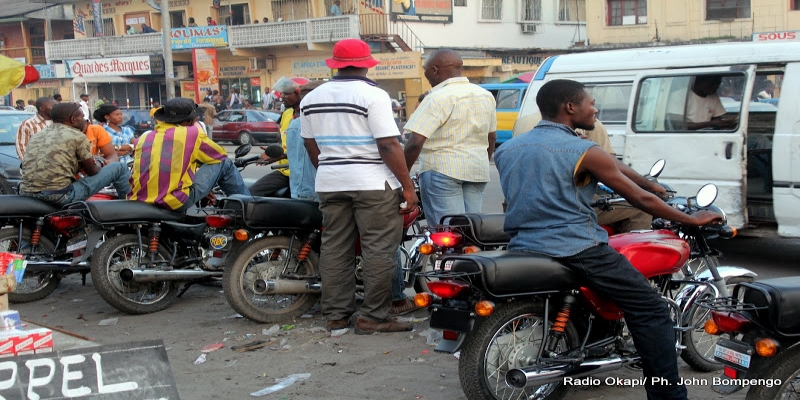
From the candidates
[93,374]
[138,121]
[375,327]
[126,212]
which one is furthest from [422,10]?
[93,374]

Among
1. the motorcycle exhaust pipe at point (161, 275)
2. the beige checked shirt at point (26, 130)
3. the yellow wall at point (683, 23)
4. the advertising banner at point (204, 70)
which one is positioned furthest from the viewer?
the advertising banner at point (204, 70)

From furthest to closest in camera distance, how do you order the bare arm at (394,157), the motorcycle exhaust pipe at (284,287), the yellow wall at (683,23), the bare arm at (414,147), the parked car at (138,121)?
1. the yellow wall at (683,23)
2. the parked car at (138,121)
3. the motorcycle exhaust pipe at (284,287)
4. the bare arm at (414,147)
5. the bare arm at (394,157)

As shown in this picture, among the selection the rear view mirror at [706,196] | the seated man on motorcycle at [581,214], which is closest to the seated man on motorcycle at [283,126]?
the seated man on motorcycle at [581,214]

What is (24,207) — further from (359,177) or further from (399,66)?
(399,66)

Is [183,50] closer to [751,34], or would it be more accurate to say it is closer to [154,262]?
[751,34]

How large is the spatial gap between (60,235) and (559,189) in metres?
4.77

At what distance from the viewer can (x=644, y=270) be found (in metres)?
4.24

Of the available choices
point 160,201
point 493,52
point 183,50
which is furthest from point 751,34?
point 160,201

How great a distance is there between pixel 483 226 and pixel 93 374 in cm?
262

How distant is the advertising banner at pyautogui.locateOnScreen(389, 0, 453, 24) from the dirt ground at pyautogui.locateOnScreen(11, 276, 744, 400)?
3131cm

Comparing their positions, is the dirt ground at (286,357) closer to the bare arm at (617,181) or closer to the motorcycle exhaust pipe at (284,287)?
the motorcycle exhaust pipe at (284,287)

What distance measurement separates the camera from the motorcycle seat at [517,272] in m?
3.86

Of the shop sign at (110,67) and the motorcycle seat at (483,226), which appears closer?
the motorcycle seat at (483,226)

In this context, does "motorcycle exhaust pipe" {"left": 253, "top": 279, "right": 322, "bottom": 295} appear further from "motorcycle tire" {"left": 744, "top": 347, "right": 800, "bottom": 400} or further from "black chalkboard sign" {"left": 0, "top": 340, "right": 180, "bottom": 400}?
"motorcycle tire" {"left": 744, "top": 347, "right": 800, "bottom": 400}
